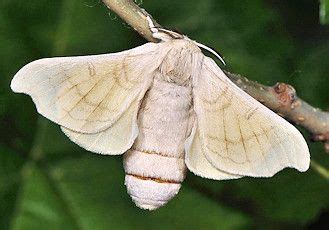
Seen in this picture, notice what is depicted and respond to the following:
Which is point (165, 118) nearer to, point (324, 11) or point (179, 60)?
point (179, 60)

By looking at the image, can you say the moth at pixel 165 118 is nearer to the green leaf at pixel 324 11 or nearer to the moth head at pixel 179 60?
the moth head at pixel 179 60

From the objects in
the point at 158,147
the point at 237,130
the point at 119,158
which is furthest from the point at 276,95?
the point at 119,158

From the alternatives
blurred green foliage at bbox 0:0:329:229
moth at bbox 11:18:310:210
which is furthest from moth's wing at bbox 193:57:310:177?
blurred green foliage at bbox 0:0:329:229

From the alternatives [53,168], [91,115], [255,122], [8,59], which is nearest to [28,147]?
[53,168]

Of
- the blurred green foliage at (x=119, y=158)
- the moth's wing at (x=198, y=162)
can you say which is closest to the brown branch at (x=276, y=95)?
the moth's wing at (x=198, y=162)

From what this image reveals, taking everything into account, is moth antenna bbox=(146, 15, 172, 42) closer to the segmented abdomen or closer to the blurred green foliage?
the segmented abdomen

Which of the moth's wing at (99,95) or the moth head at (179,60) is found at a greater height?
the moth head at (179,60)

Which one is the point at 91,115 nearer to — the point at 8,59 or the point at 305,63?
the point at 8,59
